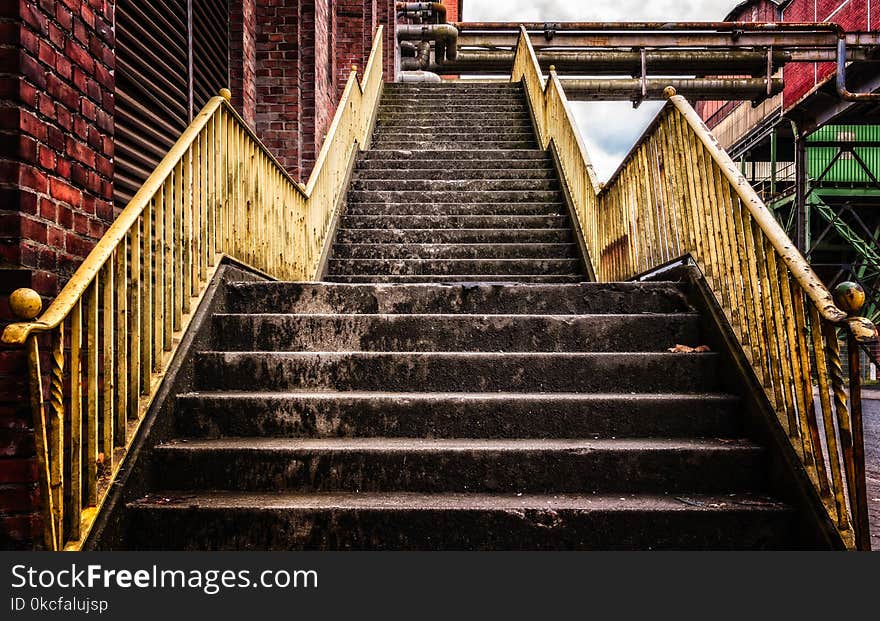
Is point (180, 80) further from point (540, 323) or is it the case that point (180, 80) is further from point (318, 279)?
point (540, 323)

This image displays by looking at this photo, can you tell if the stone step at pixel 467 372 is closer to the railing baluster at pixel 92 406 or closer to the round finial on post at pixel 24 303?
the railing baluster at pixel 92 406

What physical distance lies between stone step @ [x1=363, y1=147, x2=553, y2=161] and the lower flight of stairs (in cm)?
432

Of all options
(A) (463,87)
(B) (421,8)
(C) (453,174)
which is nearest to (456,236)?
(C) (453,174)

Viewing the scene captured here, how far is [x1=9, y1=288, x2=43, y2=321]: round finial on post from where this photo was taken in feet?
5.43

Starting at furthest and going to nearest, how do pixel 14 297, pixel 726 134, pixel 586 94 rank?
pixel 726 134, pixel 586 94, pixel 14 297

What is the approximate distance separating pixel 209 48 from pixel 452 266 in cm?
293

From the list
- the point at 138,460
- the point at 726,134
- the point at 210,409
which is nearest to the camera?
the point at 138,460

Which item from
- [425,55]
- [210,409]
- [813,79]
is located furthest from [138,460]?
[813,79]

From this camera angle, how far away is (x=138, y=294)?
2.32 m

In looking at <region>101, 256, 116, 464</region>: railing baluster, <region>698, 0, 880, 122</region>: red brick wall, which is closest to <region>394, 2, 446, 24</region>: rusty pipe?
<region>698, 0, 880, 122</region>: red brick wall

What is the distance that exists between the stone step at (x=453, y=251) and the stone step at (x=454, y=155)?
2.12m

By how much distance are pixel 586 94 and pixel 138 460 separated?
11.7 m

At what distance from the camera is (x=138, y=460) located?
2.28m

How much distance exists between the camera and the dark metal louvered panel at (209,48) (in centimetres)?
483
